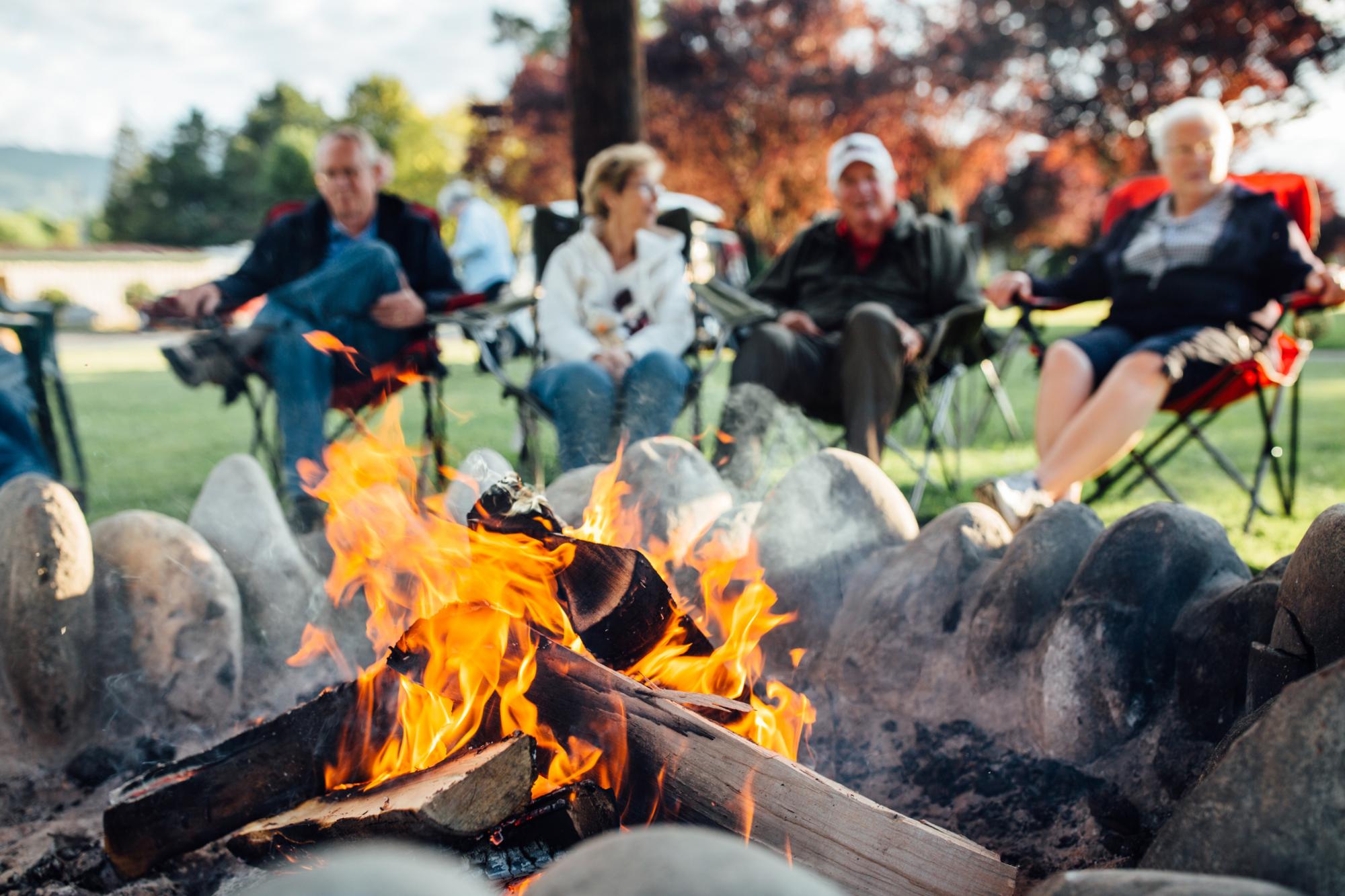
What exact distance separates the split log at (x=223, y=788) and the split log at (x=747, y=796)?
1.27 ft

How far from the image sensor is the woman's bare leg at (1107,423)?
3.11 metres

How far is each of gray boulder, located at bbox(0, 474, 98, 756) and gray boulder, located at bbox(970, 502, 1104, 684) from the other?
1.81 metres

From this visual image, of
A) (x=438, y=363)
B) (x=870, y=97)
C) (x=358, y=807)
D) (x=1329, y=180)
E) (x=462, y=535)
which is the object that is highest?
(x=870, y=97)

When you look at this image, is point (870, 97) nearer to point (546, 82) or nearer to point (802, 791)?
point (546, 82)

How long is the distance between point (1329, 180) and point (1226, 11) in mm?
8036

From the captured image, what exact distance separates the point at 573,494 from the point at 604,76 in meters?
2.58

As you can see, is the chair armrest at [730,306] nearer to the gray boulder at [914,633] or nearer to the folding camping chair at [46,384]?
the gray boulder at [914,633]

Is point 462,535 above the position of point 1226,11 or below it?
below

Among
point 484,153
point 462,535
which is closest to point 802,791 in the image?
point 462,535

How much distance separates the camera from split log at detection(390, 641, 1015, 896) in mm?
1297

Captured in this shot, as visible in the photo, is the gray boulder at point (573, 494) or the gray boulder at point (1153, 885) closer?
the gray boulder at point (1153, 885)

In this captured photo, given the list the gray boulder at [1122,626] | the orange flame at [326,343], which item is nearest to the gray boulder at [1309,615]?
the gray boulder at [1122,626]

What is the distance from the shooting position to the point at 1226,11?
13859mm

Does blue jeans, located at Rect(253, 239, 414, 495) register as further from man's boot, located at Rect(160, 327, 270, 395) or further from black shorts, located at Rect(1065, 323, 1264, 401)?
black shorts, located at Rect(1065, 323, 1264, 401)
